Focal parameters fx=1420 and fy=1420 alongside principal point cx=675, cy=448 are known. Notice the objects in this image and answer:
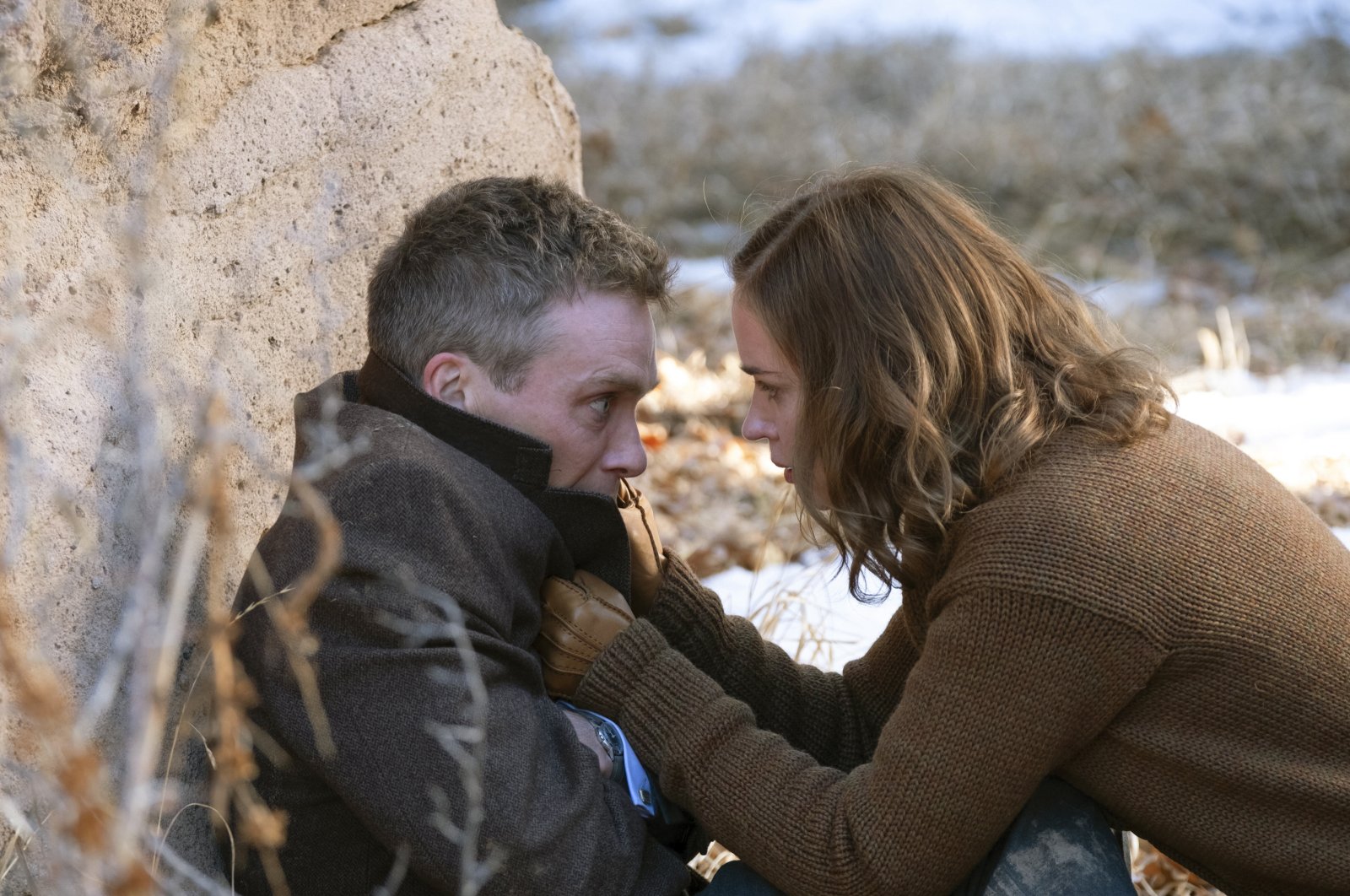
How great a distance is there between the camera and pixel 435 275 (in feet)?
8.16

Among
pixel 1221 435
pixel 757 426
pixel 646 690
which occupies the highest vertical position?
pixel 757 426

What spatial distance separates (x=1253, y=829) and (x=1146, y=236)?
654cm

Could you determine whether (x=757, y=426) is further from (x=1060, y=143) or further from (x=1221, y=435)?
(x=1060, y=143)

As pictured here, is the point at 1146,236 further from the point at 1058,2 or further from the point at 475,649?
the point at 475,649

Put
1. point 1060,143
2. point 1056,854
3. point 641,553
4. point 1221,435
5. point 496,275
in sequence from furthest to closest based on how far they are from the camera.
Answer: point 1060,143 < point 1221,435 < point 641,553 < point 496,275 < point 1056,854

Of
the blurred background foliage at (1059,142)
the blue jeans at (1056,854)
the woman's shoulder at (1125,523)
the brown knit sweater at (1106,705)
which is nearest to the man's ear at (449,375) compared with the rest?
the brown knit sweater at (1106,705)

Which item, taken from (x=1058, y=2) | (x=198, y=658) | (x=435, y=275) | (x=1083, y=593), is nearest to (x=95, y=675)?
(x=198, y=658)

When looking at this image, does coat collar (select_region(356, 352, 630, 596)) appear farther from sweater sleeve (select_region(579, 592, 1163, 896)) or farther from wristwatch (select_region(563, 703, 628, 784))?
sweater sleeve (select_region(579, 592, 1163, 896))

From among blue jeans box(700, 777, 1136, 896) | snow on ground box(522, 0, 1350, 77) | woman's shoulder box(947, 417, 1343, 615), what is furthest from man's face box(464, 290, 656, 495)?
snow on ground box(522, 0, 1350, 77)

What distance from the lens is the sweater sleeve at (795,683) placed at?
104 inches

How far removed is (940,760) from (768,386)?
0.68 metres

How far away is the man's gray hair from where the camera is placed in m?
2.43

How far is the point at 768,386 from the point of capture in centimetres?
235

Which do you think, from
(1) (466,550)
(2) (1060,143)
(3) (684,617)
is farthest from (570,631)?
(2) (1060,143)
